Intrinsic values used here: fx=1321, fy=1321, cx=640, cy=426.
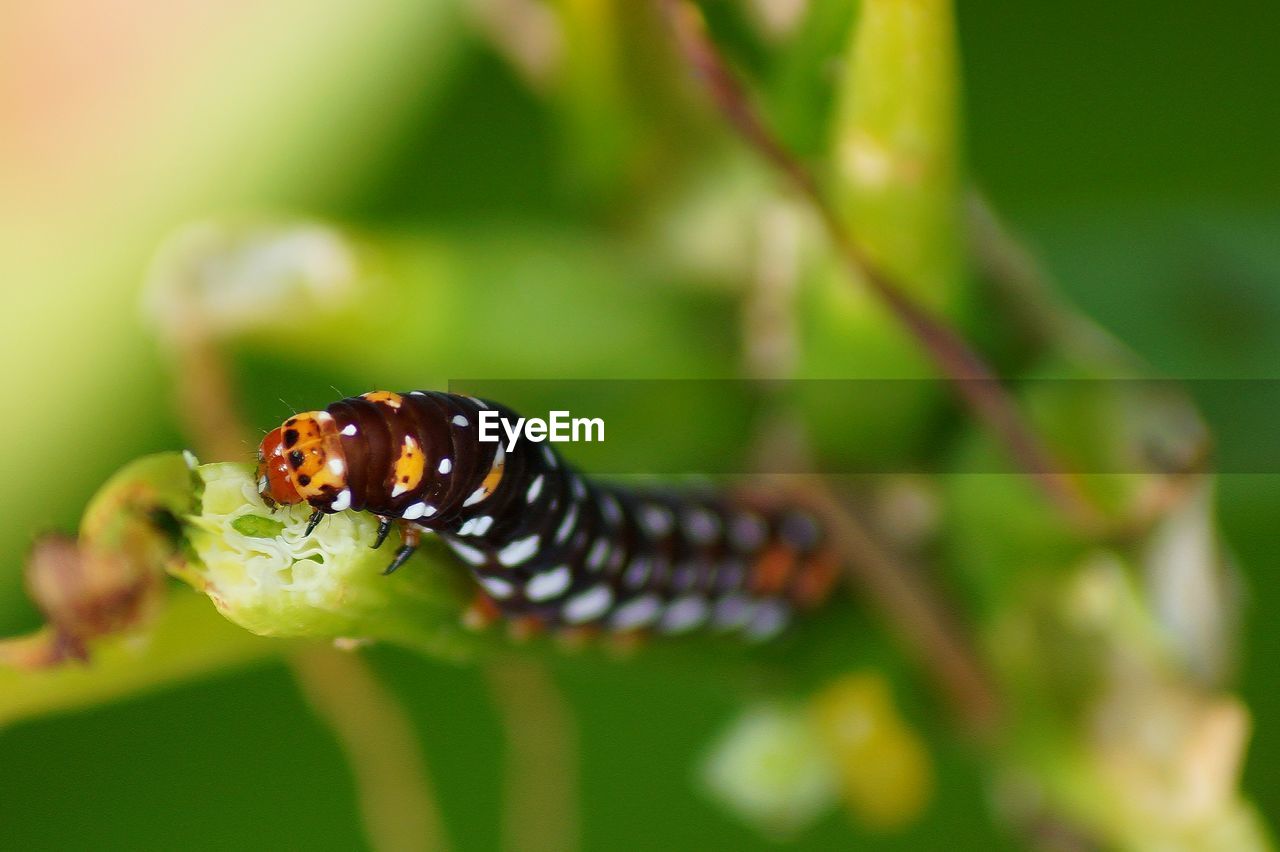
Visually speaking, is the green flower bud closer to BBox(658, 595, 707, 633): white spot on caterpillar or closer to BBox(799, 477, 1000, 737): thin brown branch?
BBox(658, 595, 707, 633): white spot on caterpillar

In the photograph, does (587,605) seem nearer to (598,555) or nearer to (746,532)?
(598,555)

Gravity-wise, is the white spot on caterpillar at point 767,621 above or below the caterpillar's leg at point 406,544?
above

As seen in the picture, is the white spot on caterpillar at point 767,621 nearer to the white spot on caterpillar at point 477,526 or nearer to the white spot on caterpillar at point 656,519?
the white spot on caterpillar at point 656,519

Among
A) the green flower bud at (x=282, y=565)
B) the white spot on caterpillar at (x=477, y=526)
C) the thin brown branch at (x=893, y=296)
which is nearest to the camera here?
the green flower bud at (x=282, y=565)

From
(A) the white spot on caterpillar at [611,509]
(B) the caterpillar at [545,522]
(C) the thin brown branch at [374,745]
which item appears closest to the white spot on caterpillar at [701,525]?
(B) the caterpillar at [545,522]

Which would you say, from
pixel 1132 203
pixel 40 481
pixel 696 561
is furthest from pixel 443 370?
pixel 40 481

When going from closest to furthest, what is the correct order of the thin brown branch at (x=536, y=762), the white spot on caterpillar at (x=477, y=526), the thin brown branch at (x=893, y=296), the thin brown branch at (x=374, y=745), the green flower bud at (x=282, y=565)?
the green flower bud at (x=282, y=565) → the white spot on caterpillar at (x=477, y=526) → the thin brown branch at (x=893, y=296) → the thin brown branch at (x=374, y=745) → the thin brown branch at (x=536, y=762)

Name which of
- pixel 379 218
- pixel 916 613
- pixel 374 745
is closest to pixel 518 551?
pixel 916 613
